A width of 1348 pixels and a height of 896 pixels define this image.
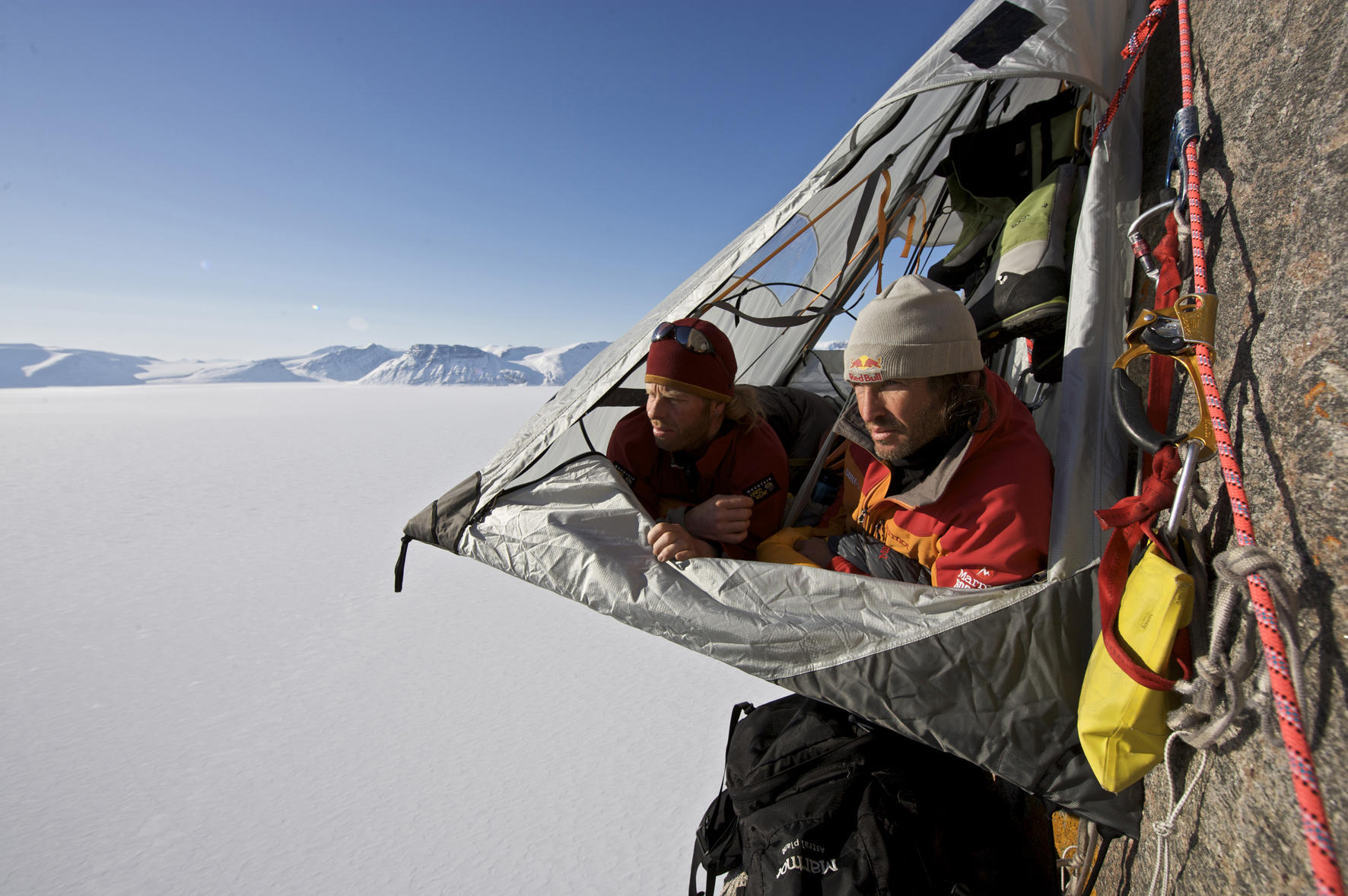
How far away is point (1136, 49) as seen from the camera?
4.92ft

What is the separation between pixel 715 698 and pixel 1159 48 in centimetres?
259

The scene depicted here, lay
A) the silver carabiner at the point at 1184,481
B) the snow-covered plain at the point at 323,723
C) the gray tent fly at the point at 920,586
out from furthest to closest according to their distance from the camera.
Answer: the snow-covered plain at the point at 323,723 < the gray tent fly at the point at 920,586 < the silver carabiner at the point at 1184,481

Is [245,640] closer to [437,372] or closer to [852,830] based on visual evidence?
[852,830]

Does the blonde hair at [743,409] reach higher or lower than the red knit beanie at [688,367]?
lower

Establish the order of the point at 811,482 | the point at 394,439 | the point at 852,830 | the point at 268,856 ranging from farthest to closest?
the point at 394,439 < the point at 811,482 < the point at 268,856 < the point at 852,830

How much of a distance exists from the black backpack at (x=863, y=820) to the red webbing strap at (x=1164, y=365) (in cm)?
77

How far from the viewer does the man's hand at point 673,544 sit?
147 cm

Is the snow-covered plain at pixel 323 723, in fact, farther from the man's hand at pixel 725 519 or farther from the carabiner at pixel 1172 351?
the carabiner at pixel 1172 351

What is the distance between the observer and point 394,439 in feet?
32.6

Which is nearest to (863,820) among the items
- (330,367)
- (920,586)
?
(920,586)

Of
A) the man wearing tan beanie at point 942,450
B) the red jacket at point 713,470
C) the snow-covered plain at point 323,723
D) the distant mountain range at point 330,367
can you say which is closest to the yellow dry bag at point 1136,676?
the man wearing tan beanie at point 942,450

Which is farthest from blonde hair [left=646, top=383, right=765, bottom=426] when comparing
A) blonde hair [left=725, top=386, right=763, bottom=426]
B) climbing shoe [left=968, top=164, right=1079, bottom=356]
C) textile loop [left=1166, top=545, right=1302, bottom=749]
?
textile loop [left=1166, top=545, right=1302, bottom=749]

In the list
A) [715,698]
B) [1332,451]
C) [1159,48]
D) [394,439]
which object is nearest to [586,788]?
[715,698]

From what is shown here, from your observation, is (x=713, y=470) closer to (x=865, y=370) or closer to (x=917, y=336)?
(x=865, y=370)
